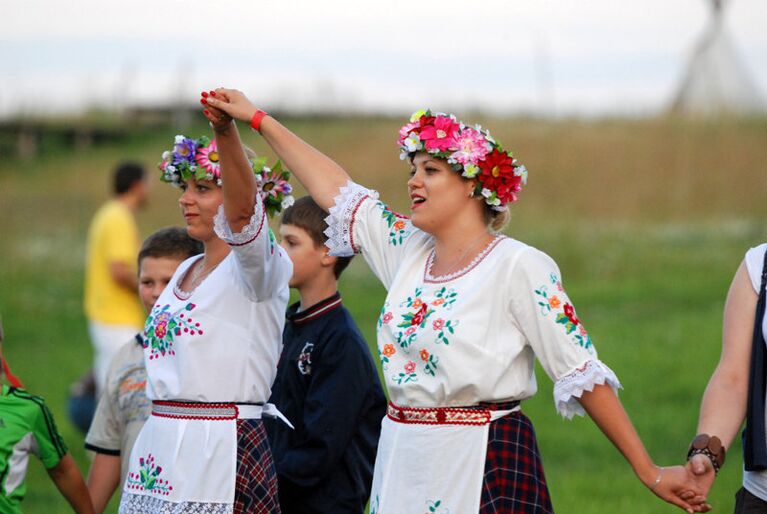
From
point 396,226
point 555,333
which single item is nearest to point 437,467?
point 555,333

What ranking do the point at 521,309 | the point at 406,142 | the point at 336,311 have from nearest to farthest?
the point at 521,309 → the point at 406,142 → the point at 336,311

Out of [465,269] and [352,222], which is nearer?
[465,269]

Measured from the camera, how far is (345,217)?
4195mm

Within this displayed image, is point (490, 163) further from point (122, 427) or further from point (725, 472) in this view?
point (725, 472)

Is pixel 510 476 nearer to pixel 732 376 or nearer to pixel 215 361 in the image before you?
pixel 732 376

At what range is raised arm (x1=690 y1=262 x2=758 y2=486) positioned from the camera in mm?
3855

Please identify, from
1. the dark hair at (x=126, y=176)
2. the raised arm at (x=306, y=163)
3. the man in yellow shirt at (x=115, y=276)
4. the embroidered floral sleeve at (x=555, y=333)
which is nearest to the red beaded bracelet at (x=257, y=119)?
the raised arm at (x=306, y=163)

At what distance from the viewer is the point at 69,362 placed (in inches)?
528

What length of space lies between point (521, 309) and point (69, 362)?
10377 mm

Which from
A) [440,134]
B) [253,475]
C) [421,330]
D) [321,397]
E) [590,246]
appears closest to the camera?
[421,330]

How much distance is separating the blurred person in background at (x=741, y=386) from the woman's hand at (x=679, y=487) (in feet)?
0.10

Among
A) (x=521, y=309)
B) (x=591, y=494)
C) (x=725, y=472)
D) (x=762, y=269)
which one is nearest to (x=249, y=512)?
(x=521, y=309)

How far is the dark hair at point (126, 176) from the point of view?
9062 mm

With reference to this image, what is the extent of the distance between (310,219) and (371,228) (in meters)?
0.80
